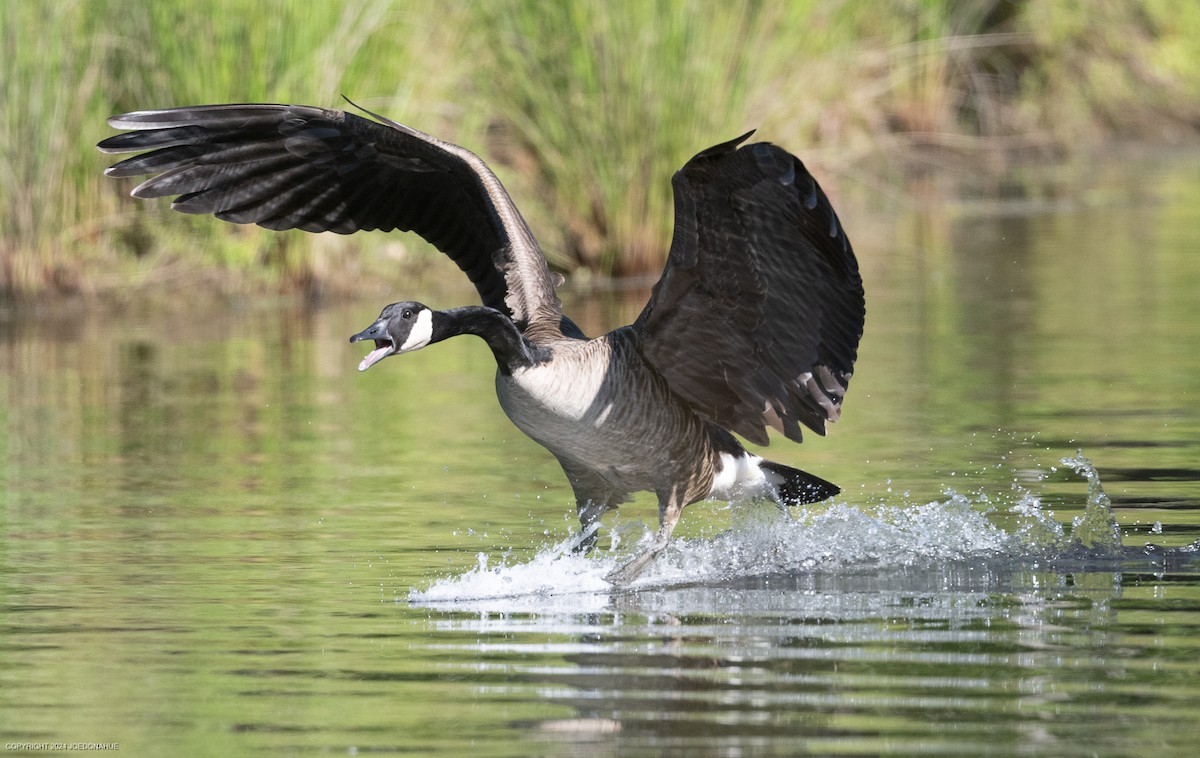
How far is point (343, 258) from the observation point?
16.1 m

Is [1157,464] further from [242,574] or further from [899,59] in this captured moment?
[899,59]

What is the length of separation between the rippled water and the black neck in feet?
2.51

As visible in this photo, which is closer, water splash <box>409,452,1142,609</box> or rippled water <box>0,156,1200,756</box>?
rippled water <box>0,156,1200,756</box>

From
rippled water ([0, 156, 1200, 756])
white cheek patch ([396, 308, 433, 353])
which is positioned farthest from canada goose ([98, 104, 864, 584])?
rippled water ([0, 156, 1200, 756])

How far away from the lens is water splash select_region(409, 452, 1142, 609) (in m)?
7.03

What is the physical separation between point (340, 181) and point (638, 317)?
1631 millimetres

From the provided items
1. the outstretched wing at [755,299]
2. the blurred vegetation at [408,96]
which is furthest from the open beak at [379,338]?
the blurred vegetation at [408,96]

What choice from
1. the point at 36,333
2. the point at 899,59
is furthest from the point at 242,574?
the point at 899,59

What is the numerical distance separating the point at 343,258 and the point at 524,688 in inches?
432

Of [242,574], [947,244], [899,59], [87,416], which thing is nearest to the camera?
[242,574]

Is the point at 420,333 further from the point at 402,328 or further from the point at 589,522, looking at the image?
the point at 589,522

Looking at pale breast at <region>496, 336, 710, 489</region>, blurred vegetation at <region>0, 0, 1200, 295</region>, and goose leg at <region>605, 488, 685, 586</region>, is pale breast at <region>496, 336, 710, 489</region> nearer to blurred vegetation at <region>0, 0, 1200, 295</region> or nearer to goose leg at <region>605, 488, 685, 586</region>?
goose leg at <region>605, 488, 685, 586</region>

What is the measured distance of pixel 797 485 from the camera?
782 centimetres

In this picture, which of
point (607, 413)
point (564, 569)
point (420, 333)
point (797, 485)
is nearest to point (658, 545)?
point (564, 569)
